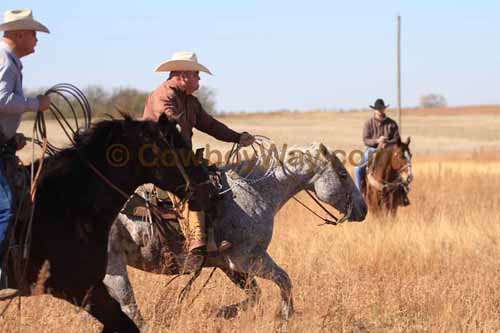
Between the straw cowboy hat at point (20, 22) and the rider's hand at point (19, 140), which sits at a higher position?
the straw cowboy hat at point (20, 22)

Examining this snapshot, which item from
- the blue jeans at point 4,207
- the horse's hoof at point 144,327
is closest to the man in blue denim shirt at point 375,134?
Answer: the horse's hoof at point 144,327

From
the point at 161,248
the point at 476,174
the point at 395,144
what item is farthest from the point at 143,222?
the point at 476,174

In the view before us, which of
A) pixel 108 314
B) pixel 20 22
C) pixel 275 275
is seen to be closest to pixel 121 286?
pixel 275 275

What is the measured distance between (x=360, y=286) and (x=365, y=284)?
242 millimetres

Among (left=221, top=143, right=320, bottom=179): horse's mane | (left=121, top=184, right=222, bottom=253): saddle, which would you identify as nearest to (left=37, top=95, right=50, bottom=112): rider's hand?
(left=121, top=184, right=222, bottom=253): saddle

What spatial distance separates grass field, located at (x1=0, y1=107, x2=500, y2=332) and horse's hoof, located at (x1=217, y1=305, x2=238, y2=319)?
103mm

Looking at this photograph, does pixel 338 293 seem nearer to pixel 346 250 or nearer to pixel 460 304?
pixel 460 304

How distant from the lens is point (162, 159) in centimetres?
572

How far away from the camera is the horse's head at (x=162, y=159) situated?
571cm

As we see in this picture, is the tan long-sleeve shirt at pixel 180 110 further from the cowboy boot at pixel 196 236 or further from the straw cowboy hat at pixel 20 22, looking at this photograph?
the straw cowboy hat at pixel 20 22

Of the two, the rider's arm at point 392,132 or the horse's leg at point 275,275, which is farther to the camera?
the rider's arm at point 392,132

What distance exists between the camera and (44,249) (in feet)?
18.0

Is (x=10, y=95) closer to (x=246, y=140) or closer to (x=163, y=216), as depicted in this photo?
(x=163, y=216)

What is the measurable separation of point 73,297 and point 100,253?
35 cm
